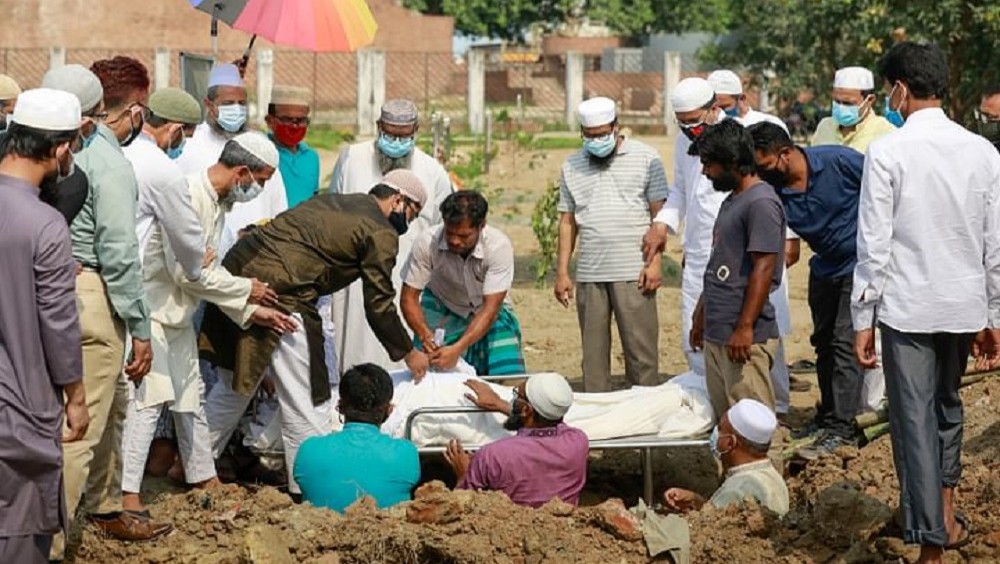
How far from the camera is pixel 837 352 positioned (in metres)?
8.34

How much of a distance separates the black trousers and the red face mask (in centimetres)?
306

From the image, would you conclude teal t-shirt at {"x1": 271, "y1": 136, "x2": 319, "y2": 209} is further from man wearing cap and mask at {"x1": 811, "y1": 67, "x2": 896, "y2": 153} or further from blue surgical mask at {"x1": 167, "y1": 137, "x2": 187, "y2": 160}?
man wearing cap and mask at {"x1": 811, "y1": 67, "x2": 896, "y2": 153}

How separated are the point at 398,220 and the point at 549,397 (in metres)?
1.42

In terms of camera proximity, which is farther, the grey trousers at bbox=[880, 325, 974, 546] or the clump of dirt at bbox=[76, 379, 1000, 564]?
the clump of dirt at bbox=[76, 379, 1000, 564]

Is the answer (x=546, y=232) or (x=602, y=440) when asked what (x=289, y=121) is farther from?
(x=546, y=232)

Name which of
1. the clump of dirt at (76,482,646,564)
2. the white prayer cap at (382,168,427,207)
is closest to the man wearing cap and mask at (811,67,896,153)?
the white prayer cap at (382,168,427,207)

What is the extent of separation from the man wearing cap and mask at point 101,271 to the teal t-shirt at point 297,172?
3.06 metres

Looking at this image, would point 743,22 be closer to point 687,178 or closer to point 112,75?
point 687,178

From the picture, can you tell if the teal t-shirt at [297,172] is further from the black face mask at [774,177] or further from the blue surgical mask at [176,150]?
the black face mask at [774,177]

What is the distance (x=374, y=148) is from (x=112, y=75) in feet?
8.78

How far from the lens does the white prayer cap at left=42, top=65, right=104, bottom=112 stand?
6.32 metres

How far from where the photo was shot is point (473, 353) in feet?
29.0

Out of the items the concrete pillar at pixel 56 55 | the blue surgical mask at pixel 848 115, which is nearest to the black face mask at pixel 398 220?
the blue surgical mask at pixel 848 115

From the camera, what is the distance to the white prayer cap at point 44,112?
5.41 meters
